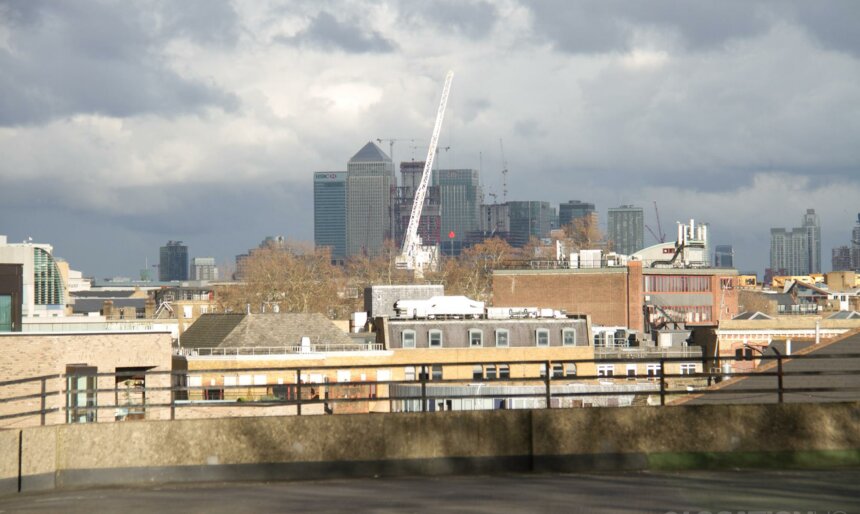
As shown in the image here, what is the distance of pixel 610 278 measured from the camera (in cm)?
11494

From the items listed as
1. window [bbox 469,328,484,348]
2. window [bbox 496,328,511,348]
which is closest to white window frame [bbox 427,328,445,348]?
window [bbox 469,328,484,348]

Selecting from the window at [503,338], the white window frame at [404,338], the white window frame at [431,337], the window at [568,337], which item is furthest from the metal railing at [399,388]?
the white window frame at [404,338]

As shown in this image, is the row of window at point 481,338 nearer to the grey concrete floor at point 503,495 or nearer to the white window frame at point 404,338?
the white window frame at point 404,338

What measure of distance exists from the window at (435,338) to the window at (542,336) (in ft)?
18.8

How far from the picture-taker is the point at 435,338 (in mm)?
77375

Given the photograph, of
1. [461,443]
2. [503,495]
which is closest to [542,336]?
[461,443]

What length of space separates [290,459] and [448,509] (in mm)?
4080

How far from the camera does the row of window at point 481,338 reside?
77125 millimetres

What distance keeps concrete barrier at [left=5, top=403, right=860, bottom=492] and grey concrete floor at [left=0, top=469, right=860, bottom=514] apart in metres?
0.43

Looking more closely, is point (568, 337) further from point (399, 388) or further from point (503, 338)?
point (399, 388)

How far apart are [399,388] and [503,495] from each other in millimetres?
43281

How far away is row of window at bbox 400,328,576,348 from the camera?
253ft

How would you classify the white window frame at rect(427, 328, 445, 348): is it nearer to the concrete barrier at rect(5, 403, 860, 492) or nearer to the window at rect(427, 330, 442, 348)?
the window at rect(427, 330, 442, 348)

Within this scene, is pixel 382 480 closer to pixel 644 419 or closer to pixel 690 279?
pixel 644 419
